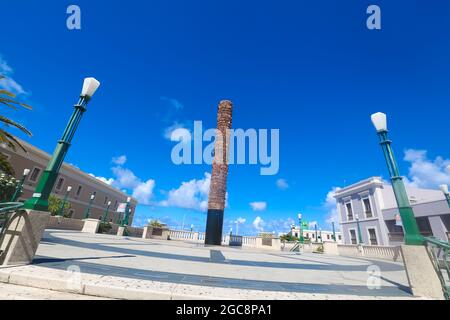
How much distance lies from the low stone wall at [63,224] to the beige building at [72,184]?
11.0 metres

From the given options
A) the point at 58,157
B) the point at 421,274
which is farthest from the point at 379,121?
the point at 58,157

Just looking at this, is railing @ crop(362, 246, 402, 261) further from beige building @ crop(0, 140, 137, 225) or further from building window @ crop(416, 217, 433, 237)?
beige building @ crop(0, 140, 137, 225)

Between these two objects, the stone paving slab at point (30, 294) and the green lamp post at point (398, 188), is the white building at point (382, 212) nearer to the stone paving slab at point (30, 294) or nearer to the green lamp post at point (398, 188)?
the green lamp post at point (398, 188)

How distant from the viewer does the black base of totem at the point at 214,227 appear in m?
15.4

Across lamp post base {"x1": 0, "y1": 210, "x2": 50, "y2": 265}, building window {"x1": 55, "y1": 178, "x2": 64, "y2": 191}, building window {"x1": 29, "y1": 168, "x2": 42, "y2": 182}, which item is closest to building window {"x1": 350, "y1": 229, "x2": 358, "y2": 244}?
lamp post base {"x1": 0, "y1": 210, "x2": 50, "y2": 265}

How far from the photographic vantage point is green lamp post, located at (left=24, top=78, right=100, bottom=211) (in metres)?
4.05

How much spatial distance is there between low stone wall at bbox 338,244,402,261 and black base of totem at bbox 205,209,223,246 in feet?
36.9

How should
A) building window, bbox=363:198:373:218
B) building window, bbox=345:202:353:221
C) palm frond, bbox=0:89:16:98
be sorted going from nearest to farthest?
palm frond, bbox=0:89:16:98 → building window, bbox=363:198:373:218 → building window, bbox=345:202:353:221

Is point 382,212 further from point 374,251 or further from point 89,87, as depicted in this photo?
point 89,87

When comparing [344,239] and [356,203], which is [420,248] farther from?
[344,239]

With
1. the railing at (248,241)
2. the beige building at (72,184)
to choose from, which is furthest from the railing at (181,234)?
the beige building at (72,184)

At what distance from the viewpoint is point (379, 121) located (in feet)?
16.6

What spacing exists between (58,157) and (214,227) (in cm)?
1249

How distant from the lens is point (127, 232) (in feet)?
64.6
